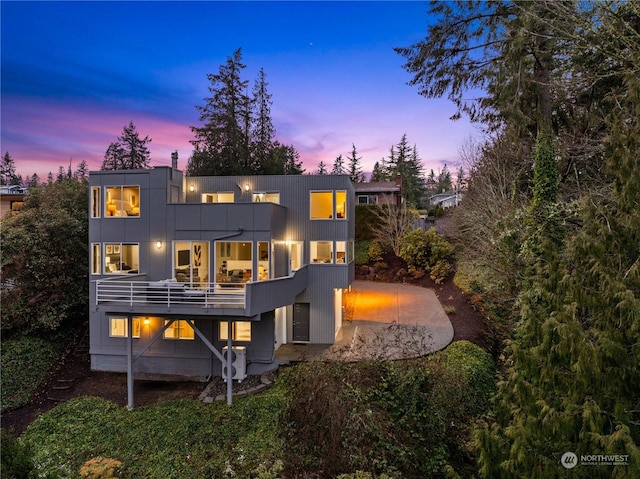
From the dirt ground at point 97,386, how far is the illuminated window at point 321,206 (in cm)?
726

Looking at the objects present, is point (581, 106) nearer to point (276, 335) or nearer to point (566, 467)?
point (566, 467)

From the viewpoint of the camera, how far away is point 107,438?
28.2 feet

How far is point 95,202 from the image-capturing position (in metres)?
12.6

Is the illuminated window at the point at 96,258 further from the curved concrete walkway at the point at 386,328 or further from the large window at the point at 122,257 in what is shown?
the curved concrete walkway at the point at 386,328

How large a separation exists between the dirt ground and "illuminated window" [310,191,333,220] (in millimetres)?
7263

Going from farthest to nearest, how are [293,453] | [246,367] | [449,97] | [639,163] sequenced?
[449,97], [246,367], [293,453], [639,163]

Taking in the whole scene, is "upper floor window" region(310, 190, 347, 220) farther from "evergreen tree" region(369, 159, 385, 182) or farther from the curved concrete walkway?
"evergreen tree" region(369, 159, 385, 182)

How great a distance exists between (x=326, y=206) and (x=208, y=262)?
534 cm

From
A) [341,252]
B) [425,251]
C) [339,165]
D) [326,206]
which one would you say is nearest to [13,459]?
[341,252]

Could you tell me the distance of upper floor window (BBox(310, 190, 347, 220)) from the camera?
13.5m

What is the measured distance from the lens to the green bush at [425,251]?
22.8 m

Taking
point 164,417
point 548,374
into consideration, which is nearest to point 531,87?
point 548,374

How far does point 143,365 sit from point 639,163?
49.2 ft

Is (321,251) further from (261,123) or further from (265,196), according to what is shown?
(261,123)
